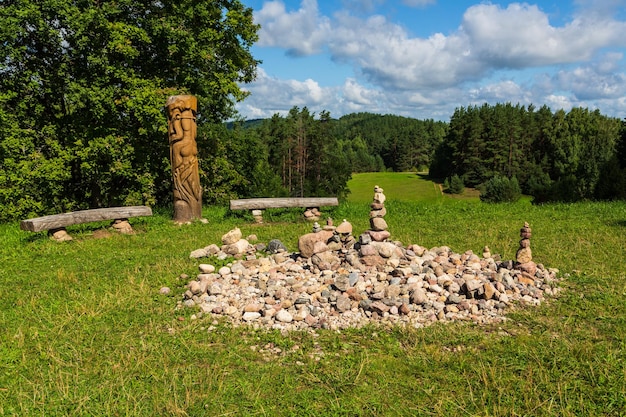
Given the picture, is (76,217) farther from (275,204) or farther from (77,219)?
(275,204)

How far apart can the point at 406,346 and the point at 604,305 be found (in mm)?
3316

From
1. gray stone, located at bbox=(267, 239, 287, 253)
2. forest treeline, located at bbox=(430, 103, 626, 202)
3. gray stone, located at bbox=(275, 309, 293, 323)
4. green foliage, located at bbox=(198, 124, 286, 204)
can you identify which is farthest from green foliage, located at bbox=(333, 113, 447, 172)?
gray stone, located at bbox=(275, 309, 293, 323)

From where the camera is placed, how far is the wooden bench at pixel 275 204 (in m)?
12.9

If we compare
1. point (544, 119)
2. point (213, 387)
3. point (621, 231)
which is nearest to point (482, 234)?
point (621, 231)

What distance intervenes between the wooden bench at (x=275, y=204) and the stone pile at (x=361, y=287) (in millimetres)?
5200

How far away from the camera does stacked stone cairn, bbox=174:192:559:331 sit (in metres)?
5.76

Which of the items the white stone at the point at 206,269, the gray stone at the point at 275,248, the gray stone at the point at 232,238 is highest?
the gray stone at the point at 232,238

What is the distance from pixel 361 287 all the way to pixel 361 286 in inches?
0.9

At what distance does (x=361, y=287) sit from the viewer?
6.44 m

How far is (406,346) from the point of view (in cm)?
493

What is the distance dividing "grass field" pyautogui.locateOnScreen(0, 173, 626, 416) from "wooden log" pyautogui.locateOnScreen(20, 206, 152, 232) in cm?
241

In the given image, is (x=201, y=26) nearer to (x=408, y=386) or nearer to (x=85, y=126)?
(x=85, y=126)

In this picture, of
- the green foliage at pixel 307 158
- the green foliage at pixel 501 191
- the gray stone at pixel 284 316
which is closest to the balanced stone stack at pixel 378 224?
the gray stone at pixel 284 316

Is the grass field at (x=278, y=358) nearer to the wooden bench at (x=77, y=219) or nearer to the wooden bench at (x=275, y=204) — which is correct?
the wooden bench at (x=77, y=219)
